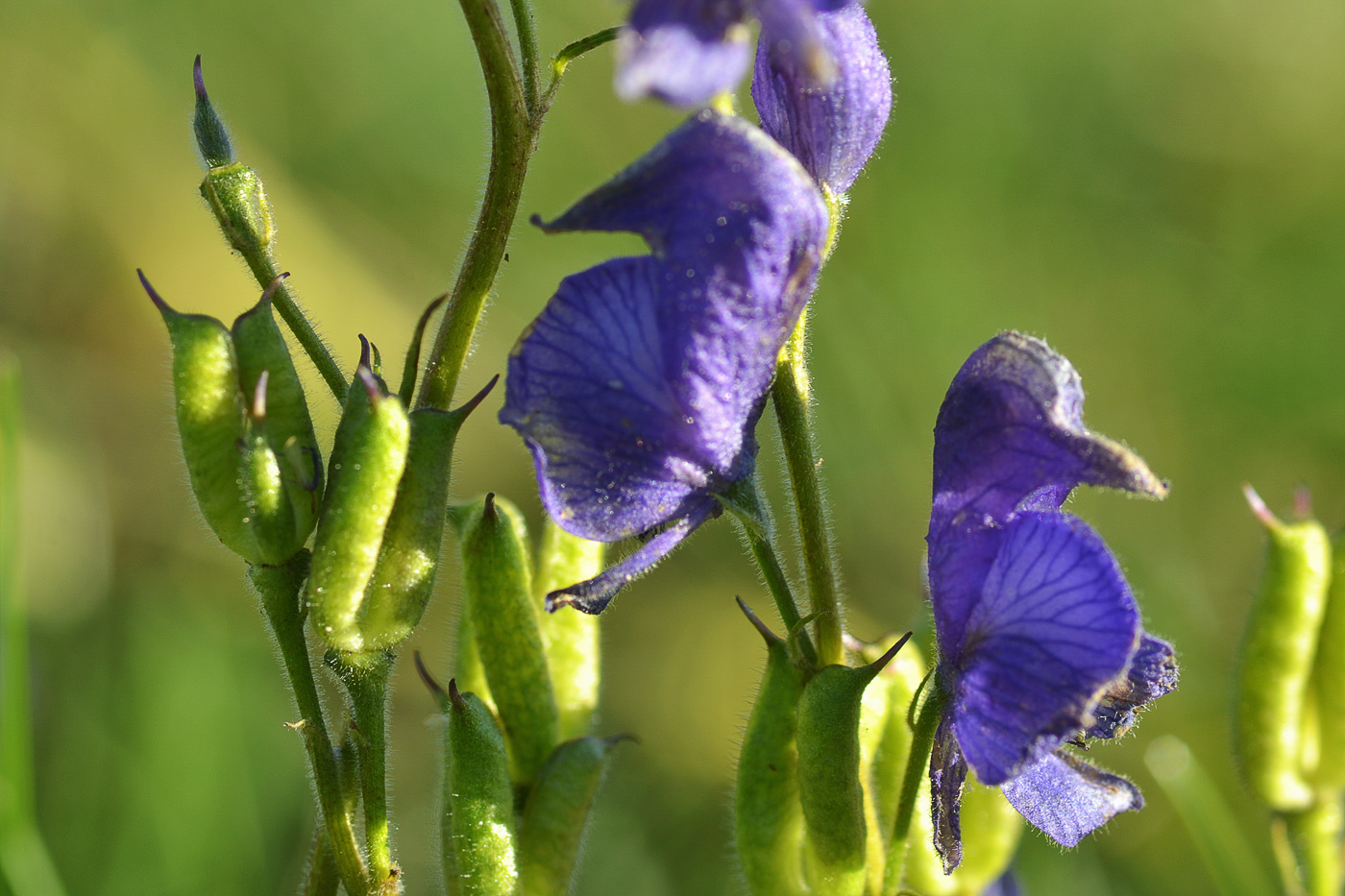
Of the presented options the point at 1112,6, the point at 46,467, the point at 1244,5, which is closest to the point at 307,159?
the point at 46,467

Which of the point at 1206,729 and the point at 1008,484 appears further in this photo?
the point at 1206,729

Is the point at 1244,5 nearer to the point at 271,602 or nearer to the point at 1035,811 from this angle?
the point at 1035,811

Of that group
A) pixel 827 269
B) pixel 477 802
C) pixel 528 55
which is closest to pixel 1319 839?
pixel 477 802

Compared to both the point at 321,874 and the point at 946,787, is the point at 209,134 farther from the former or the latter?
the point at 946,787

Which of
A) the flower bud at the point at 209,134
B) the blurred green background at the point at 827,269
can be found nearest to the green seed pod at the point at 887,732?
the flower bud at the point at 209,134

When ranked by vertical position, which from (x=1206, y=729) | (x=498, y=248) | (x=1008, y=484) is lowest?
(x=1206, y=729)

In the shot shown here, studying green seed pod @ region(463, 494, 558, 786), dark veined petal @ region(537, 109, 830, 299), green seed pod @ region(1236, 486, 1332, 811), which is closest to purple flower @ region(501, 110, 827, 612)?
dark veined petal @ region(537, 109, 830, 299)

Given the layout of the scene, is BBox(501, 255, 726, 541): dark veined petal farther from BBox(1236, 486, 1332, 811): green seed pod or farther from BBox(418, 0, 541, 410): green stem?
BBox(1236, 486, 1332, 811): green seed pod
